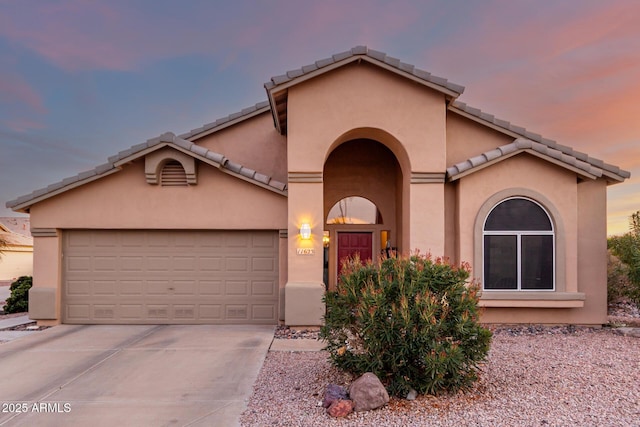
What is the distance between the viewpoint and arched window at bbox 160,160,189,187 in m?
9.57

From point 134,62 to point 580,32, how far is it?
1571cm

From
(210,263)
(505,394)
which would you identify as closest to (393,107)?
(210,263)

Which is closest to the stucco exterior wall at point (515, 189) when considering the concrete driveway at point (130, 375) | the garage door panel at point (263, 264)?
the garage door panel at point (263, 264)

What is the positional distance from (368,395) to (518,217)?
6.47 metres

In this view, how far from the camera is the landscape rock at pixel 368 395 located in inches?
182

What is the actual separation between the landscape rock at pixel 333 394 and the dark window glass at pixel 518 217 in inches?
234

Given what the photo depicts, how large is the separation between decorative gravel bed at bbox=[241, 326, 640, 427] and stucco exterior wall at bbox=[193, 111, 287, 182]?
6.33m

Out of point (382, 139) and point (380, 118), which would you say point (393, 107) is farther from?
point (382, 139)

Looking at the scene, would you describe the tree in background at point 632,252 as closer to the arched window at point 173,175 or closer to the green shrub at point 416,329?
the green shrub at point 416,329

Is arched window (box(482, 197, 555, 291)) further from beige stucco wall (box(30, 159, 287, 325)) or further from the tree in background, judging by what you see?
beige stucco wall (box(30, 159, 287, 325))

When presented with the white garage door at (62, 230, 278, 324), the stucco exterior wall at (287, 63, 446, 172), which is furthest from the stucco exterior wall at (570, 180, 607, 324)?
the white garage door at (62, 230, 278, 324)

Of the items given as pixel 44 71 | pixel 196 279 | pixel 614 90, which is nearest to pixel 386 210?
pixel 196 279

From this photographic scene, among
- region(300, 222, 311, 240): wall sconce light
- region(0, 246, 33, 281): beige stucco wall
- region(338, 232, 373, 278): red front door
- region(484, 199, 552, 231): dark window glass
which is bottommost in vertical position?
region(0, 246, 33, 281): beige stucco wall

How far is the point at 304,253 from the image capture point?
9.14 metres
